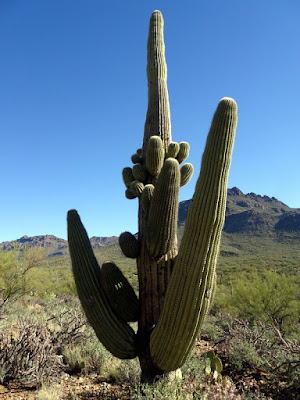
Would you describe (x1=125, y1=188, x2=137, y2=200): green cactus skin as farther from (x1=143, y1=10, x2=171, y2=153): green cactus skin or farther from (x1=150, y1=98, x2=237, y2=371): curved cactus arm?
(x1=150, y1=98, x2=237, y2=371): curved cactus arm

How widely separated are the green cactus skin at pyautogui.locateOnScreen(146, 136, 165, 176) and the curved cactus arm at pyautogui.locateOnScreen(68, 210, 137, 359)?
1540mm

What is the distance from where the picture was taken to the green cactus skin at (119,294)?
4152 millimetres

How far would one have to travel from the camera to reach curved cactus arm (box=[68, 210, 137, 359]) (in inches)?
160

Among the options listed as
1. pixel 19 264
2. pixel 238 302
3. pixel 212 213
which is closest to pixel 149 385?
pixel 212 213

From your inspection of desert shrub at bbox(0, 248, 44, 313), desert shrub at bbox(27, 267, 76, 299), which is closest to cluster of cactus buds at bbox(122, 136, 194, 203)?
desert shrub at bbox(0, 248, 44, 313)

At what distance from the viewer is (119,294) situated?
4160 millimetres

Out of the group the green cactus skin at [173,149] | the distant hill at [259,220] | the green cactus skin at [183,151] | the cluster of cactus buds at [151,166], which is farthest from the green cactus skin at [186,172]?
the distant hill at [259,220]

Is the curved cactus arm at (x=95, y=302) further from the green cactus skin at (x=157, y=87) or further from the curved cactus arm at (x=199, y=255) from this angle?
the green cactus skin at (x=157, y=87)

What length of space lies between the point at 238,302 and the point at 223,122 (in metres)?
15.3

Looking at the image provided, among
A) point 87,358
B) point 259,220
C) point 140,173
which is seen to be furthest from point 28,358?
point 259,220

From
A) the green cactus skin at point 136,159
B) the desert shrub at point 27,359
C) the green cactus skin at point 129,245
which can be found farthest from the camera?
the desert shrub at point 27,359

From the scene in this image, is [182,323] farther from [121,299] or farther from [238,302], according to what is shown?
[238,302]

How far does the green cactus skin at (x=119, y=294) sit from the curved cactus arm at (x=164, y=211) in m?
0.62

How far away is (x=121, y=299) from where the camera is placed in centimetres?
416
